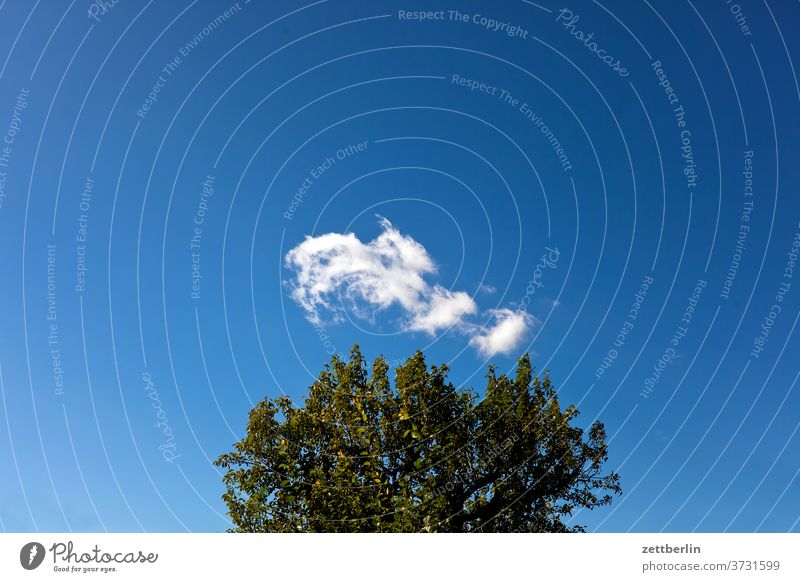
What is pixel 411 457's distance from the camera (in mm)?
25953

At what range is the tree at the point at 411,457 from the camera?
2497 cm

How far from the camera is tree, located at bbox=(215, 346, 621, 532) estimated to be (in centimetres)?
2497
